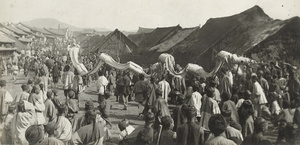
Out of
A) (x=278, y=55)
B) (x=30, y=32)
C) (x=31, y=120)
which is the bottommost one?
(x=31, y=120)

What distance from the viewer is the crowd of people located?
6.03m

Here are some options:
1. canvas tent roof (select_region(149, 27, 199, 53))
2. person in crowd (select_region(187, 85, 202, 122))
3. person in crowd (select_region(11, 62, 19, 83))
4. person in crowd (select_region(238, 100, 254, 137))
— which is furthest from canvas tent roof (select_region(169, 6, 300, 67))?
person in crowd (select_region(11, 62, 19, 83))

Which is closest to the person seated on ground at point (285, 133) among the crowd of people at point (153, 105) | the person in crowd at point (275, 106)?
the crowd of people at point (153, 105)

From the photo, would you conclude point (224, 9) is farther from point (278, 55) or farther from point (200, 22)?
point (278, 55)

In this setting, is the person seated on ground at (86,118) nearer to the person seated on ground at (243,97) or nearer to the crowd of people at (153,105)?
the crowd of people at (153,105)

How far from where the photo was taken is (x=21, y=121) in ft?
23.9

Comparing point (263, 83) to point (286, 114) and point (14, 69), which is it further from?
point (14, 69)

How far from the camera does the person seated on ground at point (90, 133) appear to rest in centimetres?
592

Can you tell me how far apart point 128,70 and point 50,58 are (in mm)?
1869

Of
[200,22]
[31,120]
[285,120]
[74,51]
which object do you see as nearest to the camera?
[285,120]

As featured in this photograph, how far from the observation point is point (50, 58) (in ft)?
30.4

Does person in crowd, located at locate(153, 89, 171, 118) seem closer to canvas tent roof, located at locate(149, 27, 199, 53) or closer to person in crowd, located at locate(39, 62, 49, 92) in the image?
canvas tent roof, located at locate(149, 27, 199, 53)

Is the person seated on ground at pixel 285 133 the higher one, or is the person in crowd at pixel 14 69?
the person in crowd at pixel 14 69

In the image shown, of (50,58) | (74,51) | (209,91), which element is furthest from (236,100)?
(50,58)
